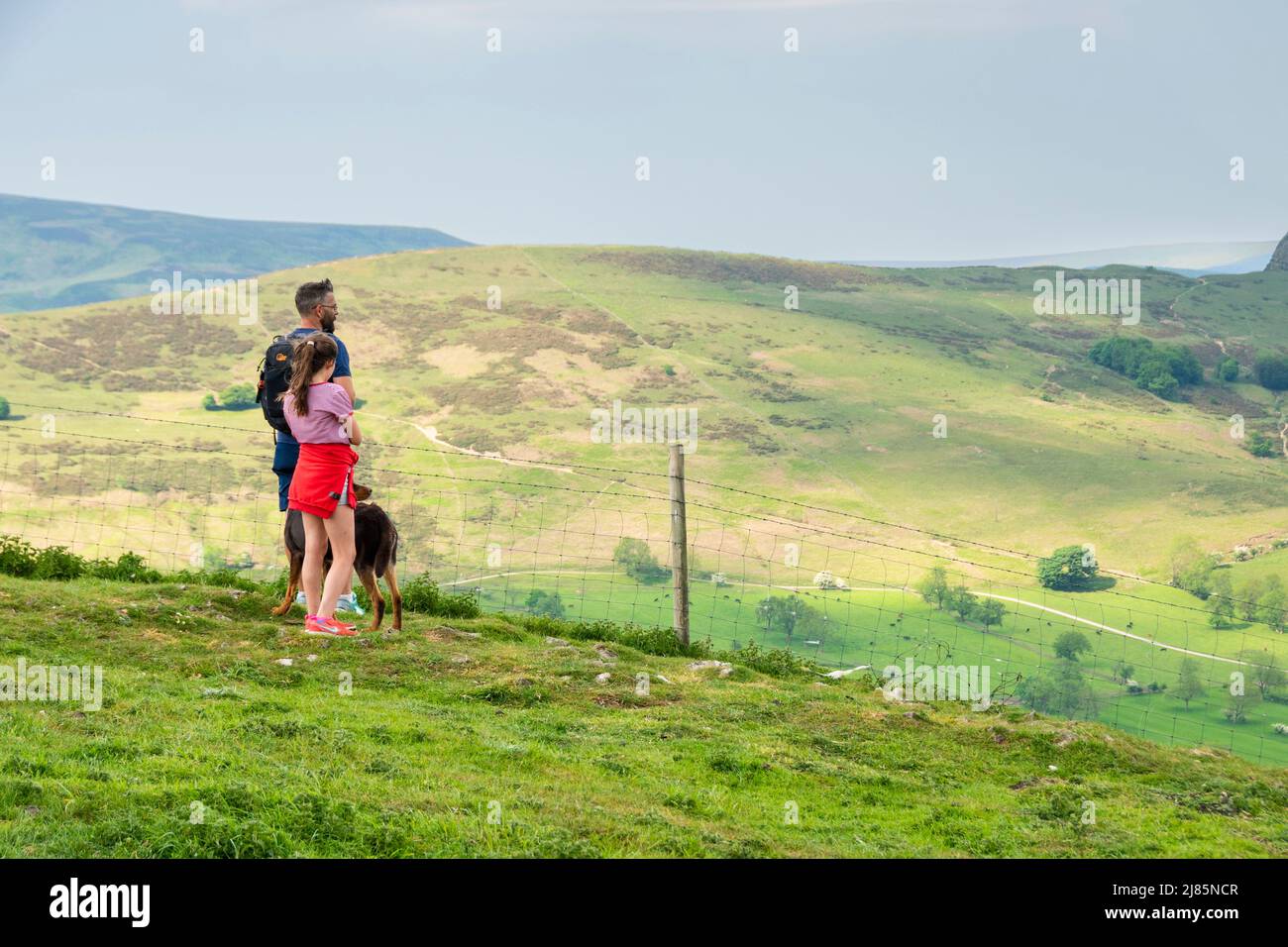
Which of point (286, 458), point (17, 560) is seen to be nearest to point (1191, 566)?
point (17, 560)

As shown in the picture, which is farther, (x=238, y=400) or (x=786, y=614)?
(x=238, y=400)

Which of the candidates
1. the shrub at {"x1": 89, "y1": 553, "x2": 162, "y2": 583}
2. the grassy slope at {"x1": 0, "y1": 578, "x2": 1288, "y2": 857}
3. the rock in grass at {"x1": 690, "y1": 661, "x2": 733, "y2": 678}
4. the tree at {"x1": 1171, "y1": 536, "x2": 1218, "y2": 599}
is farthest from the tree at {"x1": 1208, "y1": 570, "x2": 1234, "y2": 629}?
the shrub at {"x1": 89, "y1": 553, "x2": 162, "y2": 583}

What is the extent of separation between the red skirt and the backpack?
1.34ft

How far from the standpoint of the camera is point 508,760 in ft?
28.6

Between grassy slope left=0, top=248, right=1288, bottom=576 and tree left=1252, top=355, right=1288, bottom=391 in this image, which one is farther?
tree left=1252, top=355, right=1288, bottom=391

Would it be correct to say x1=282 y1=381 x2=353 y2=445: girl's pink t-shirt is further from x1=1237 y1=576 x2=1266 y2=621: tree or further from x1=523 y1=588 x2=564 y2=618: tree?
x1=1237 y1=576 x2=1266 y2=621: tree

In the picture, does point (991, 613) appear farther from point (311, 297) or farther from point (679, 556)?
point (311, 297)

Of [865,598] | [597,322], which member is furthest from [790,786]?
[597,322]

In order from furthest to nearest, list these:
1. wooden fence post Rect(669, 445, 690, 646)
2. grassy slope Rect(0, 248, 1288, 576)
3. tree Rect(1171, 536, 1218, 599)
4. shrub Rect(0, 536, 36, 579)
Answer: grassy slope Rect(0, 248, 1288, 576) → tree Rect(1171, 536, 1218, 599) → wooden fence post Rect(669, 445, 690, 646) → shrub Rect(0, 536, 36, 579)

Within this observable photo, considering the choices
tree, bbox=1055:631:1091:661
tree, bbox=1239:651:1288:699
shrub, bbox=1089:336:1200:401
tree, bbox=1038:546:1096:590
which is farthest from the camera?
shrub, bbox=1089:336:1200:401
